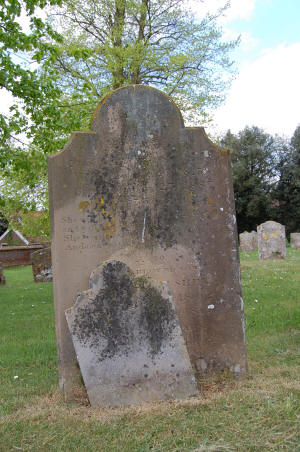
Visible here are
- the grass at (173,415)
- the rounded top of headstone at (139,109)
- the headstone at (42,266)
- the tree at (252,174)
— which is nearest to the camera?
the grass at (173,415)

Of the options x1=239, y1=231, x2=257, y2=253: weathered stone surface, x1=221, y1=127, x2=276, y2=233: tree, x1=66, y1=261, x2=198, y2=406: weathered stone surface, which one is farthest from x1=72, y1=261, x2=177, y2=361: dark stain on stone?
x1=221, y1=127, x2=276, y2=233: tree

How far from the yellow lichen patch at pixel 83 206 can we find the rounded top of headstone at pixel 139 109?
2.41ft

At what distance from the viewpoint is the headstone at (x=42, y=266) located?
551 inches

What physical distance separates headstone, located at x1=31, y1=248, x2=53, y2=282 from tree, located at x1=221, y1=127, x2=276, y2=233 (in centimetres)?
2185

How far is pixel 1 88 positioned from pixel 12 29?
1280mm

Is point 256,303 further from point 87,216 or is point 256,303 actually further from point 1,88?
point 1,88

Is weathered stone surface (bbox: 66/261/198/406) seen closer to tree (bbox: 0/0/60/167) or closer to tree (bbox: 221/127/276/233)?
tree (bbox: 0/0/60/167)

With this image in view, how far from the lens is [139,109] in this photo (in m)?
4.00

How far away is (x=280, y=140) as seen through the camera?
35344 millimetres

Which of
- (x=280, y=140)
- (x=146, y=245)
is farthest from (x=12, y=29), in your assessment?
(x=280, y=140)

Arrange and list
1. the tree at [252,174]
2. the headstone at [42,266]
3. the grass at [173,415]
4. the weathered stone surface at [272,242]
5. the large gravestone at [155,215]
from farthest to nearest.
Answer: the tree at [252,174], the weathered stone surface at [272,242], the headstone at [42,266], the large gravestone at [155,215], the grass at [173,415]

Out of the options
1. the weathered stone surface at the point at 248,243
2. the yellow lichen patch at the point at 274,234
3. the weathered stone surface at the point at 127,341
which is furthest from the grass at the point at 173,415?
the weathered stone surface at the point at 248,243

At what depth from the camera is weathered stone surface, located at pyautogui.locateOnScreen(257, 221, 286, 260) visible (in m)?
16.2

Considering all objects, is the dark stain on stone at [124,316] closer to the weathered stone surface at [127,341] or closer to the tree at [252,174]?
the weathered stone surface at [127,341]
